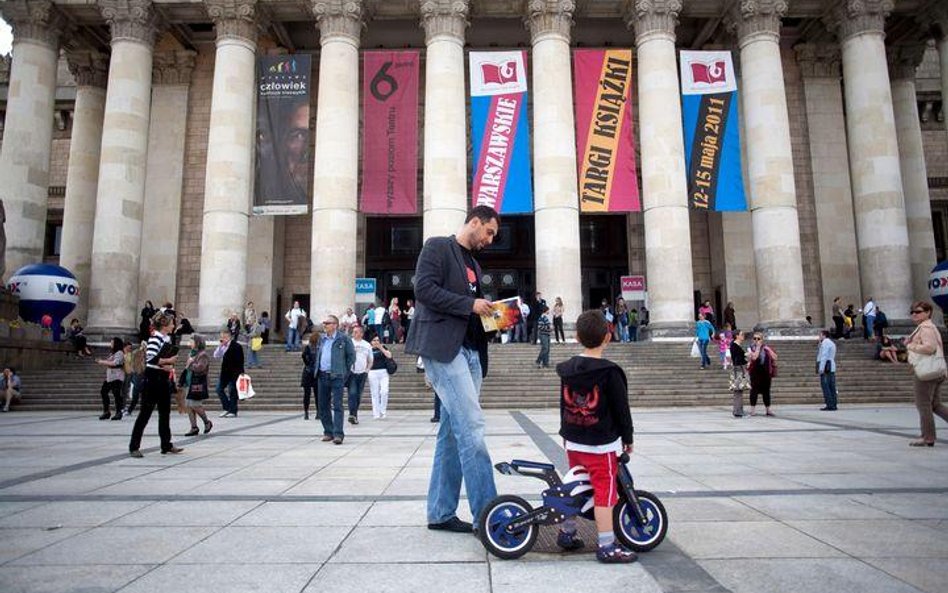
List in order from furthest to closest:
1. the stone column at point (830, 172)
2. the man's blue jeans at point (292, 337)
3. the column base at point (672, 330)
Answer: the stone column at point (830, 172), the column base at point (672, 330), the man's blue jeans at point (292, 337)

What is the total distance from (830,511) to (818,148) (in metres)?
27.0

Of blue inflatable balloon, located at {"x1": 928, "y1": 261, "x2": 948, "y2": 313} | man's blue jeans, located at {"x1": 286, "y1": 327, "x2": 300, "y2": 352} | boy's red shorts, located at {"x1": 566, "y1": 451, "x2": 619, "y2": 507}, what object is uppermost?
blue inflatable balloon, located at {"x1": 928, "y1": 261, "x2": 948, "y2": 313}

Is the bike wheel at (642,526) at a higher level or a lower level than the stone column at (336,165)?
lower

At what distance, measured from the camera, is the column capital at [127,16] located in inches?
920

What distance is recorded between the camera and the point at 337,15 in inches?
915

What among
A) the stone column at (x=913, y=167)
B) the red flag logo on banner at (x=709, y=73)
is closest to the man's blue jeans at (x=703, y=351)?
the red flag logo on banner at (x=709, y=73)

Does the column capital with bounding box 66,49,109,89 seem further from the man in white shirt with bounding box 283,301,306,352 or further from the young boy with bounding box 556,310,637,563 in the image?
the young boy with bounding box 556,310,637,563

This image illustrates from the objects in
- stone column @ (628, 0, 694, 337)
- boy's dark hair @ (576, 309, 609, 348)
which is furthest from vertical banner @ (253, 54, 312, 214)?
boy's dark hair @ (576, 309, 609, 348)

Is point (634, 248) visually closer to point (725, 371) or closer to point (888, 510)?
point (725, 371)

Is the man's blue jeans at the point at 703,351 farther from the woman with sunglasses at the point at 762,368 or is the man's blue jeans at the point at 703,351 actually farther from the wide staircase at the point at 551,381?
the woman with sunglasses at the point at 762,368

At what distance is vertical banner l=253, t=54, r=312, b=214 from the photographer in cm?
2250

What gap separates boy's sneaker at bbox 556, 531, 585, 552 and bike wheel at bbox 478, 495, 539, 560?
0.59 feet

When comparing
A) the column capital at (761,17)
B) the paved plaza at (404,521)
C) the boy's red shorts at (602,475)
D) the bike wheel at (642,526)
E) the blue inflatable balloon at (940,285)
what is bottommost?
the paved plaza at (404,521)

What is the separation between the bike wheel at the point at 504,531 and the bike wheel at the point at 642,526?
0.49 meters
